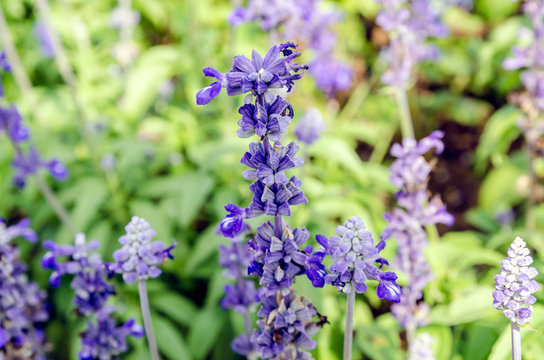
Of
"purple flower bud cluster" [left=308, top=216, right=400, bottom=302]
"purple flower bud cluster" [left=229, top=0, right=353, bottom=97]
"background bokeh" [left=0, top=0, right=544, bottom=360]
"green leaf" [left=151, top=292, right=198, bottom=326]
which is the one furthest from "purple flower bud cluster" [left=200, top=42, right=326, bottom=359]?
"purple flower bud cluster" [left=229, top=0, right=353, bottom=97]

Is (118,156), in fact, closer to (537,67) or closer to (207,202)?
(207,202)

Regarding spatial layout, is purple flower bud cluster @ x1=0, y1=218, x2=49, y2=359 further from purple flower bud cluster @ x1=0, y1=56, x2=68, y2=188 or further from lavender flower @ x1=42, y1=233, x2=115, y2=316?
purple flower bud cluster @ x1=0, y1=56, x2=68, y2=188

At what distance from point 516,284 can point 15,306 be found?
2.69 m

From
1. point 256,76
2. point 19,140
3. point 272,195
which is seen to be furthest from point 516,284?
point 19,140

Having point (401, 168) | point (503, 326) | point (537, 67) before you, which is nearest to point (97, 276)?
A: point (401, 168)

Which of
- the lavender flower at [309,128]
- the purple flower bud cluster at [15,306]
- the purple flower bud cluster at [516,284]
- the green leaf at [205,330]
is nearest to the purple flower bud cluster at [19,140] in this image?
the purple flower bud cluster at [15,306]

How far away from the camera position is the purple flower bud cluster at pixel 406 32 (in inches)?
157

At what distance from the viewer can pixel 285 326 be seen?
6.61 feet

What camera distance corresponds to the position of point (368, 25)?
8.02 metres

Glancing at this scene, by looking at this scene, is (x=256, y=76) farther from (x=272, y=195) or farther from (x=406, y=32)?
(x=406, y=32)

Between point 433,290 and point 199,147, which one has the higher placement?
point 199,147

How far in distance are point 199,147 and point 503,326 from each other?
323 cm

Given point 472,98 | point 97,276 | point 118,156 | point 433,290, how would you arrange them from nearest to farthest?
1. point 97,276
2. point 433,290
3. point 118,156
4. point 472,98

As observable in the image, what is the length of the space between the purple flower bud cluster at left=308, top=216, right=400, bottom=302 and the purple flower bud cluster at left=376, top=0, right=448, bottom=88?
260cm
